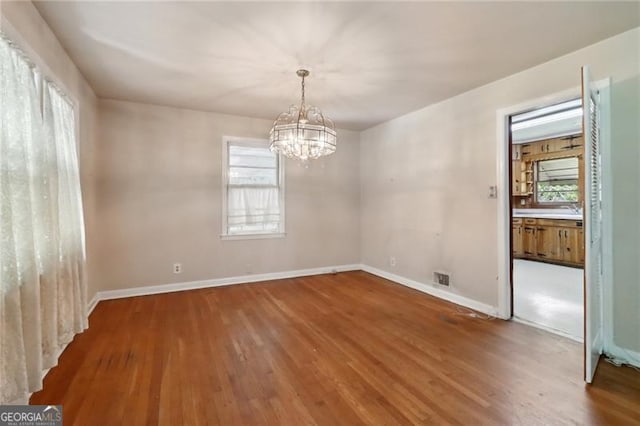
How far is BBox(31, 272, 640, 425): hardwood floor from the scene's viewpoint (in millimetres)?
1737

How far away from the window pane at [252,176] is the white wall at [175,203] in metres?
0.21

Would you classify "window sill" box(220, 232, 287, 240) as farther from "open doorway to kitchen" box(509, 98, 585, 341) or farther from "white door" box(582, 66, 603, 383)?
"white door" box(582, 66, 603, 383)

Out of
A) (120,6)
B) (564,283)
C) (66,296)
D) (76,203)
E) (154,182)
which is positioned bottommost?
(564,283)

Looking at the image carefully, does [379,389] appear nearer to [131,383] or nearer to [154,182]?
[131,383]

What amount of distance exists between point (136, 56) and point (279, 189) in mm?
2625

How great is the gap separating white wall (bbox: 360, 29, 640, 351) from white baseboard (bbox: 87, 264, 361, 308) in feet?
2.70

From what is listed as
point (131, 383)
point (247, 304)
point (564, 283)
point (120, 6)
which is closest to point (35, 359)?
point (131, 383)

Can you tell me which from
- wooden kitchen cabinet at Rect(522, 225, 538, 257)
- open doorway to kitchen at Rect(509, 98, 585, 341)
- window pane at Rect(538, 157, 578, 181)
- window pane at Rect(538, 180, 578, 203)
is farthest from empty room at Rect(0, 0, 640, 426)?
window pane at Rect(538, 157, 578, 181)

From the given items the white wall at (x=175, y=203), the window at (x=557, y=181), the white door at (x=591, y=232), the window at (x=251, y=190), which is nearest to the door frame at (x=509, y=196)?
the white door at (x=591, y=232)

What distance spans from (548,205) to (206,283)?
7196 millimetres

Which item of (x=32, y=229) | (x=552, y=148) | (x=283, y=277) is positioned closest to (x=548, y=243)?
(x=552, y=148)

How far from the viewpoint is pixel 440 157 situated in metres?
3.91

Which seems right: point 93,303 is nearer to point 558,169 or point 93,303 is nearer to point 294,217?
point 294,217

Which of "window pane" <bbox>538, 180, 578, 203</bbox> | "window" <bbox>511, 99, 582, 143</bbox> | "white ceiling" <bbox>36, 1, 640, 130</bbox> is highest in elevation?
"window" <bbox>511, 99, 582, 143</bbox>
